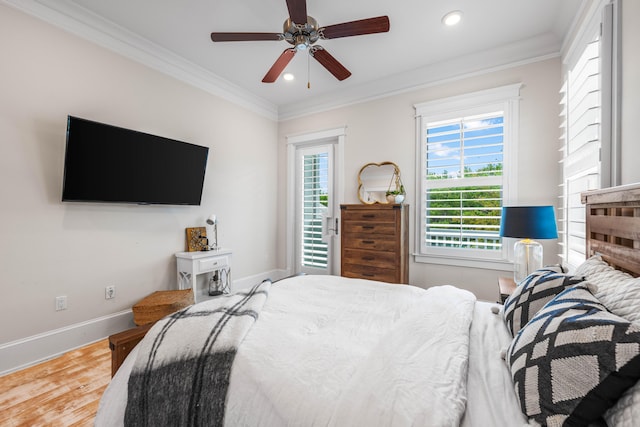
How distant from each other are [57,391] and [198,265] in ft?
4.46

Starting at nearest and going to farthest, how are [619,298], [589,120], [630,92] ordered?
[619,298] → [630,92] → [589,120]

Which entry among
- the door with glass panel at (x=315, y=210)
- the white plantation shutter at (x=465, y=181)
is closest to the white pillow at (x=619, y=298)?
the white plantation shutter at (x=465, y=181)

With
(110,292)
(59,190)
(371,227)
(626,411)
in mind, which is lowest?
(110,292)

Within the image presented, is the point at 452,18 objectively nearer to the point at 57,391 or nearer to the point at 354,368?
the point at 354,368

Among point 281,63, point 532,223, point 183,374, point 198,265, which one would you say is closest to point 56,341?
point 198,265

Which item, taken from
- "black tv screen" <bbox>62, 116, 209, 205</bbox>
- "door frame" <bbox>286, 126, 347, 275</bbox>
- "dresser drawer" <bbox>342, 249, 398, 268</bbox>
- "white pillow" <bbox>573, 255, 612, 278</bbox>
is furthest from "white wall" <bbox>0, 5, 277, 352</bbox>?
"white pillow" <bbox>573, 255, 612, 278</bbox>

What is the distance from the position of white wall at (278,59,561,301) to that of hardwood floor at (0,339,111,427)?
2.66 metres

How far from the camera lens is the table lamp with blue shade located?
6.86 feet

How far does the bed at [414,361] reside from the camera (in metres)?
0.68

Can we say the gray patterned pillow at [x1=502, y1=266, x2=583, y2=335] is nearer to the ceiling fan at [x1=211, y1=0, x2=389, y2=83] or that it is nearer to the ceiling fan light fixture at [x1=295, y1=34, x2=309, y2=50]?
the ceiling fan at [x1=211, y1=0, x2=389, y2=83]

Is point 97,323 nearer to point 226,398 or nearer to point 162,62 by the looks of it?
point 226,398

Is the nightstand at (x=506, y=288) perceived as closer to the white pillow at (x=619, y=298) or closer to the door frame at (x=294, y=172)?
the white pillow at (x=619, y=298)

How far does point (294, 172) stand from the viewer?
4.38m

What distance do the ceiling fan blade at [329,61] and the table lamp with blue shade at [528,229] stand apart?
1831 mm
